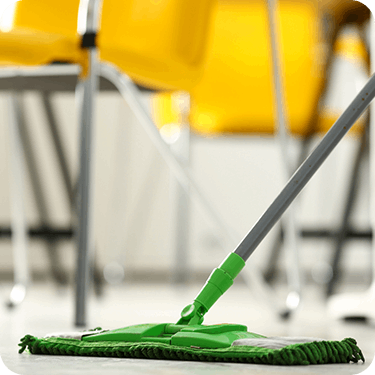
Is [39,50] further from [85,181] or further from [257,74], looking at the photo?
[257,74]

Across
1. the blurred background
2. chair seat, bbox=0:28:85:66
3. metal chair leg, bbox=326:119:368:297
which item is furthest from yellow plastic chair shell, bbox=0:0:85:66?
the blurred background

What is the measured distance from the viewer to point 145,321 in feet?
3.61

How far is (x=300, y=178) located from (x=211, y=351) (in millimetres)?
211

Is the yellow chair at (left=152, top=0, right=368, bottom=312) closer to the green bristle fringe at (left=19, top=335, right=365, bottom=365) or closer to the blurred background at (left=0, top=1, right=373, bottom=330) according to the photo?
the blurred background at (left=0, top=1, right=373, bottom=330)

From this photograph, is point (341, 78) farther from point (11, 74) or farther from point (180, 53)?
point (11, 74)

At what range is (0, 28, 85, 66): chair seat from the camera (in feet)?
3.46

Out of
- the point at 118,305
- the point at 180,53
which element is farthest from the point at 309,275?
the point at 180,53

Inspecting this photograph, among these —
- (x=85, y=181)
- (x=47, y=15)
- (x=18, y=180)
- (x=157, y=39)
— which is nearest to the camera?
(x=85, y=181)

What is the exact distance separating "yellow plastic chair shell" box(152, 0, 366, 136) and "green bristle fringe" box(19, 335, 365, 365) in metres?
1.24

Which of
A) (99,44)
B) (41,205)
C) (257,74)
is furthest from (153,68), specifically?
(41,205)

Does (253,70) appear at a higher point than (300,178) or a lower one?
higher

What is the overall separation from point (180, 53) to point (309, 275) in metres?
1.59

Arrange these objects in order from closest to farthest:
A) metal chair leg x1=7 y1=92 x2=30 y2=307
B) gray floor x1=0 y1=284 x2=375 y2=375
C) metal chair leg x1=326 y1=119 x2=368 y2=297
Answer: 1. gray floor x1=0 y1=284 x2=375 y2=375
2. metal chair leg x1=7 y1=92 x2=30 y2=307
3. metal chair leg x1=326 y1=119 x2=368 y2=297

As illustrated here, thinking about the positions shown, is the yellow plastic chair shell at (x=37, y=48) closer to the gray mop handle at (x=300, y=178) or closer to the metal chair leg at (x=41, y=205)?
the gray mop handle at (x=300, y=178)
